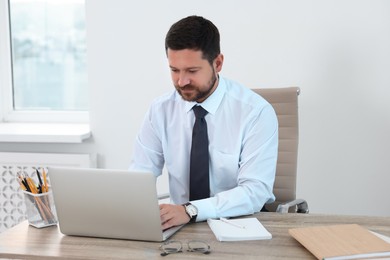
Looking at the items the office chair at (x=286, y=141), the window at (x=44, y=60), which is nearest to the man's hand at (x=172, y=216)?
the office chair at (x=286, y=141)

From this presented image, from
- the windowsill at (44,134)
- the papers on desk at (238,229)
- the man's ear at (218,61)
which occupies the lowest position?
the papers on desk at (238,229)

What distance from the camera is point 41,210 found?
156 cm

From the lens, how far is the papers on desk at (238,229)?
1418 millimetres

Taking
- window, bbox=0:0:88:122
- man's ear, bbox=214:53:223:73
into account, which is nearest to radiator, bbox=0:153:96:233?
window, bbox=0:0:88:122

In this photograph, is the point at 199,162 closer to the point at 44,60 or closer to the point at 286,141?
the point at 286,141

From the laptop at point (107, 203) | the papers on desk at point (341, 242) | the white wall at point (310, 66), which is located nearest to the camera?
Answer: the papers on desk at point (341, 242)

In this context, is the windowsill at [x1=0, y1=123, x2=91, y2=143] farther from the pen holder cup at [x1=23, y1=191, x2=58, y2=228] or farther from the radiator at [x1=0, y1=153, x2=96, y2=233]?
the pen holder cup at [x1=23, y1=191, x2=58, y2=228]

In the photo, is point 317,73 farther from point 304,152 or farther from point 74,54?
point 74,54

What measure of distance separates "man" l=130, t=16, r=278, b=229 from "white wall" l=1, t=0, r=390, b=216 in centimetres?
70

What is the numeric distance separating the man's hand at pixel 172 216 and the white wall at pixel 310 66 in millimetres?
1263

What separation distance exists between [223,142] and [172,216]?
0.45 m

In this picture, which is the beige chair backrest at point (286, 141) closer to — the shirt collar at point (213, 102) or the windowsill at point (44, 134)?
the shirt collar at point (213, 102)

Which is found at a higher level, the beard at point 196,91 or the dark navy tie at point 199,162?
the beard at point 196,91

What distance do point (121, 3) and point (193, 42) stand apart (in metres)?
1.13
